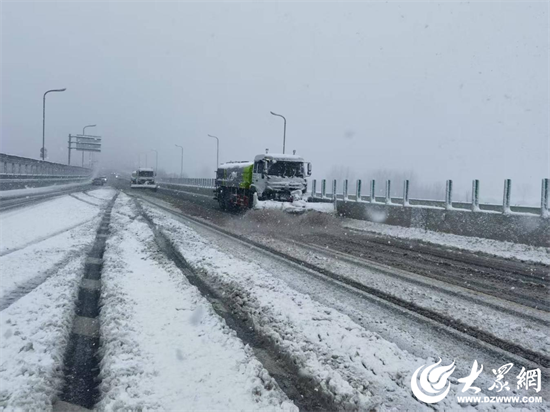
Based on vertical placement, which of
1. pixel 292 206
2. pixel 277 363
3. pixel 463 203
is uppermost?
pixel 463 203

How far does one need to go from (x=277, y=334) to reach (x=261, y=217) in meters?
16.2

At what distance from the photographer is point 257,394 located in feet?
13.3

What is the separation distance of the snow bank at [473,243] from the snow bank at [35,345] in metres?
11.4

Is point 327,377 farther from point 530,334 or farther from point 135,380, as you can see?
point 530,334

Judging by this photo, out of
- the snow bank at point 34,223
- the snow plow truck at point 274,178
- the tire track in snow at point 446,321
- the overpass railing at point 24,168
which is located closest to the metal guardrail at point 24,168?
the overpass railing at point 24,168

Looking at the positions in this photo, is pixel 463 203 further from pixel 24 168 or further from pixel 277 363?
pixel 24 168

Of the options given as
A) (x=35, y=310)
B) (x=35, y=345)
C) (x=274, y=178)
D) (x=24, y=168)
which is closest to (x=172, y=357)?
(x=35, y=345)

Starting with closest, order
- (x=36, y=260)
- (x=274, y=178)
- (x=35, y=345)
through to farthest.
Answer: (x=35, y=345)
(x=36, y=260)
(x=274, y=178)

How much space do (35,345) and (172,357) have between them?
1391 millimetres

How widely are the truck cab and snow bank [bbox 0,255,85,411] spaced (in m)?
16.2

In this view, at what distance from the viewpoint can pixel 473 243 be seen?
53.6 ft

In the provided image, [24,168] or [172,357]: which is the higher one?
[24,168]

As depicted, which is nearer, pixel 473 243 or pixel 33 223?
pixel 473 243

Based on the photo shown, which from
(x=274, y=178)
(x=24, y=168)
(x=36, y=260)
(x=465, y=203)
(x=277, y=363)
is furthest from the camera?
(x=24, y=168)
